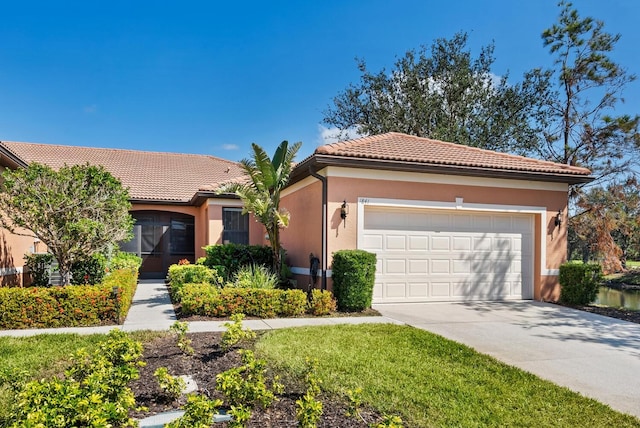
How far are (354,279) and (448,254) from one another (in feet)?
10.2

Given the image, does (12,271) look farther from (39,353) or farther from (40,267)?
(39,353)

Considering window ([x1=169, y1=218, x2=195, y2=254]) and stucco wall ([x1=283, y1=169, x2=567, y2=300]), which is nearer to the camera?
stucco wall ([x1=283, y1=169, x2=567, y2=300])

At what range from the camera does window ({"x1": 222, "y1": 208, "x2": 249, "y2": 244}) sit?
16.6 m

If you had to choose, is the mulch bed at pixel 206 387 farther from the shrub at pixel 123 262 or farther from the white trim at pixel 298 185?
the shrub at pixel 123 262

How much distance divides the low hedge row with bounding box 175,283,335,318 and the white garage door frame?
194 cm

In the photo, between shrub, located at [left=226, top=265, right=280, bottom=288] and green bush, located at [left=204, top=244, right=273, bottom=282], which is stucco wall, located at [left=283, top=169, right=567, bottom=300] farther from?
shrub, located at [left=226, top=265, right=280, bottom=288]

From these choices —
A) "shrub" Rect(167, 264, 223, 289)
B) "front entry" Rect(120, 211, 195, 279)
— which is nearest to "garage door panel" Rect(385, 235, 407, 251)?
"shrub" Rect(167, 264, 223, 289)

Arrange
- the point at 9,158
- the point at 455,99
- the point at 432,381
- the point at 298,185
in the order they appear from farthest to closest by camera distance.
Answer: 1. the point at 455,99
2. the point at 298,185
3. the point at 9,158
4. the point at 432,381

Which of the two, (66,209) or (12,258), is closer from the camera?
(66,209)

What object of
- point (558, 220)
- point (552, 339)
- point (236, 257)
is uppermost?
point (558, 220)

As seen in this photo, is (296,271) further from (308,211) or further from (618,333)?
(618,333)

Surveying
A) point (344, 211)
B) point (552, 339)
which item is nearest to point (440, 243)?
point (344, 211)

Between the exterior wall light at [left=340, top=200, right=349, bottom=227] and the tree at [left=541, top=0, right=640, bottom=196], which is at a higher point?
the tree at [left=541, top=0, right=640, bottom=196]

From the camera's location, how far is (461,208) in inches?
427
